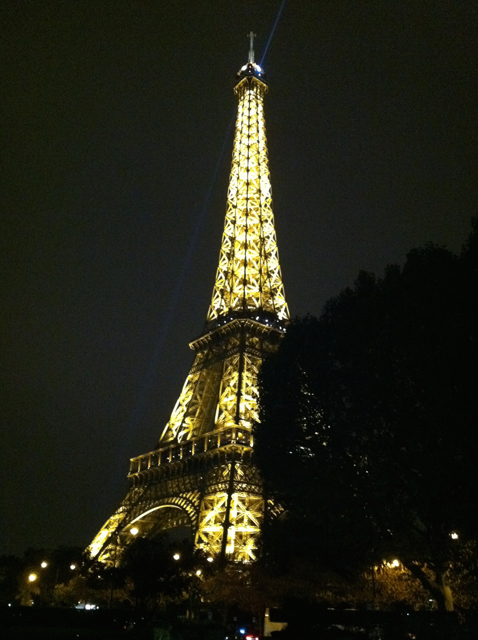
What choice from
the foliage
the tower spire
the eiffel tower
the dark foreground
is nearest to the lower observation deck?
the eiffel tower

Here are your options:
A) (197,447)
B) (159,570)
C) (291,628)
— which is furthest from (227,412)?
(291,628)

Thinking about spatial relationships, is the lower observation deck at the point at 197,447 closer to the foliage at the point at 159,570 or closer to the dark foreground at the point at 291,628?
the foliage at the point at 159,570

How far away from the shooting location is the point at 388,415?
2002 centimetres

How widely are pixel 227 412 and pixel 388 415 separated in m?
23.4

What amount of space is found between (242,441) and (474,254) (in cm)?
2508

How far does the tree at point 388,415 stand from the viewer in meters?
17.3

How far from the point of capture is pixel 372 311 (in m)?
22.2

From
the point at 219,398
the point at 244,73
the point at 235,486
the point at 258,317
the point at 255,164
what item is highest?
the point at 244,73

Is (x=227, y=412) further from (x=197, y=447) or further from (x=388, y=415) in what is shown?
(x=388, y=415)

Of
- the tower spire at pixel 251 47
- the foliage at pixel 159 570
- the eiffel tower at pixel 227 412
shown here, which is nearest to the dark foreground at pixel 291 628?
the foliage at pixel 159 570

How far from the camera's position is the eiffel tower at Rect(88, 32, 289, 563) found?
37.2 metres

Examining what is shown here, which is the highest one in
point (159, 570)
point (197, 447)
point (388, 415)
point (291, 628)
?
point (197, 447)

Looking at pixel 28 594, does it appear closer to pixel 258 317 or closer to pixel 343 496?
pixel 258 317

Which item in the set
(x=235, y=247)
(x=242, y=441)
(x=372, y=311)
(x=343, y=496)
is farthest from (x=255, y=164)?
(x=343, y=496)
